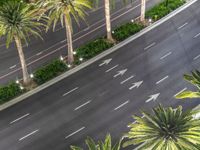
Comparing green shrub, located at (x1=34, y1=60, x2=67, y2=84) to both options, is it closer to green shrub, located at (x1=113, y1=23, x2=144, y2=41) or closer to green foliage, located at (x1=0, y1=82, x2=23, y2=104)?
green foliage, located at (x1=0, y1=82, x2=23, y2=104)

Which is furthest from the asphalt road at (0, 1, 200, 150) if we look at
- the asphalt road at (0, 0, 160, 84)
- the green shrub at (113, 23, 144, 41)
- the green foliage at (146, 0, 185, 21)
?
the asphalt road at (0, 0, 160, 84)

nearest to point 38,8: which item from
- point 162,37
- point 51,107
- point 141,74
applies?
point 51,107

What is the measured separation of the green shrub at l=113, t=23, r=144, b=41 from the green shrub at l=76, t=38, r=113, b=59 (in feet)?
7.18

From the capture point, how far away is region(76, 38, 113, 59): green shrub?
59.5 metres

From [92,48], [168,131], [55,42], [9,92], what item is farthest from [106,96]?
[168,131]

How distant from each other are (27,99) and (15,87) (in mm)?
2526

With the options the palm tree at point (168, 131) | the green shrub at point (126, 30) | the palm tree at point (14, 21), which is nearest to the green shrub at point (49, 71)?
the palm tree at point (14, 21)

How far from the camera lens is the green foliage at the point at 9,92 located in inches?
2109

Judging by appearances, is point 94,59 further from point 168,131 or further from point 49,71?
point 168,131

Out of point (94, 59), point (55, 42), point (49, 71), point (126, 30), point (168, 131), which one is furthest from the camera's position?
point (126, 30)

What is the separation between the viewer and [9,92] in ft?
177

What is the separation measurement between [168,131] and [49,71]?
83.3 feet

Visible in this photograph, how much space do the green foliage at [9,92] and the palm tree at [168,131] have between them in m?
22.1

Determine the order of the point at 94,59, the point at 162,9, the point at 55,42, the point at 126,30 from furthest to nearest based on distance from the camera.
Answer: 1. the point at 162,9
2. the point at 126,30
3. the point at 55,42
4. the point at 94,59
